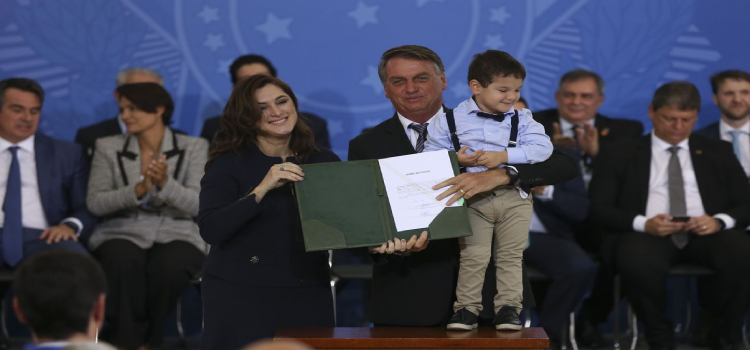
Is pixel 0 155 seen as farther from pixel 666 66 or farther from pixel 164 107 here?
pixel 666 66

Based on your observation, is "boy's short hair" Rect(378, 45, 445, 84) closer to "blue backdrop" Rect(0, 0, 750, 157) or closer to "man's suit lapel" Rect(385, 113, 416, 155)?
"man's suit lapel" Rect(385, 113, 416, 155)

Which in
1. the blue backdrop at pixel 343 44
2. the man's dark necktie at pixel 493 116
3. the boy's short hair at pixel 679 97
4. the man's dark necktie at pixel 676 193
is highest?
the blue backdrop at pixel 343 44

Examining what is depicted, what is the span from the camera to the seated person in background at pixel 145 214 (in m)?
6.01

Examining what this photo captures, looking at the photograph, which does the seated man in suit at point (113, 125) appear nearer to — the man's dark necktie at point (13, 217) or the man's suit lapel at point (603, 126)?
the man's dark necktie at point (13, 217)

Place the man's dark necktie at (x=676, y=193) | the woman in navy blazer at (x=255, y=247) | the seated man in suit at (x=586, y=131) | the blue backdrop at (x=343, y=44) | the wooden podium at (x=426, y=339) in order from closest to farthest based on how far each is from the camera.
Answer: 1. the wooden podium at (x=426, y=339)
2. the woman in navy blazer at (x=255, y=247)
3. the man's dark necktie at (x=676, y=193)
4. the seated man in suit at (x=586, y=131)
5. the blue backdrop at (x=343, y=44)

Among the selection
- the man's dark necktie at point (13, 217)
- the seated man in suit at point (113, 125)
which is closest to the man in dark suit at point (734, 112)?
the seated man in suit at point (113, 125)

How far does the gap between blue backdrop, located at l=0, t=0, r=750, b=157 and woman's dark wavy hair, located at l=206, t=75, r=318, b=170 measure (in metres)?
3.17

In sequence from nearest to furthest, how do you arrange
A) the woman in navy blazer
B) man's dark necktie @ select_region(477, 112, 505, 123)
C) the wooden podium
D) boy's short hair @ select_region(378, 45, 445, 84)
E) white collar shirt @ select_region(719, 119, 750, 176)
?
the wooden podium, man's dark necktie @ select_region(477, 112, 505, 123), the woman in navy blazer, boy's short hair @ select_region(378, 45, 445, 84), white collar shirt @ select_region(719, 119, 750, 176)

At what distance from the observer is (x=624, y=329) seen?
712 cm

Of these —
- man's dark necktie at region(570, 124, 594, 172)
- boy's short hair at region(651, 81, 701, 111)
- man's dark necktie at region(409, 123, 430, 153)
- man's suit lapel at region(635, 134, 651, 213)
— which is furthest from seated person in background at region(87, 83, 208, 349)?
boy's short hair at region(651, 81, 701, 111)

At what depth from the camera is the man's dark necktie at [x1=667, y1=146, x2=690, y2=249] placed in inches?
246

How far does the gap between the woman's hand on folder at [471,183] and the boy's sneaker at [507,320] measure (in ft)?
1.45

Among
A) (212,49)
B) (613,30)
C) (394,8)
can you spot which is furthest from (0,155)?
(613,30)

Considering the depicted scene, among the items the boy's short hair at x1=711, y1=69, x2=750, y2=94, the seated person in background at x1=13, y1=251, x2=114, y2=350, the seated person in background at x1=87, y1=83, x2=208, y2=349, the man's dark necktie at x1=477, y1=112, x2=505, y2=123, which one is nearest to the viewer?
the seated person in background at x1=13, y1=251, x2=114, y2=350
